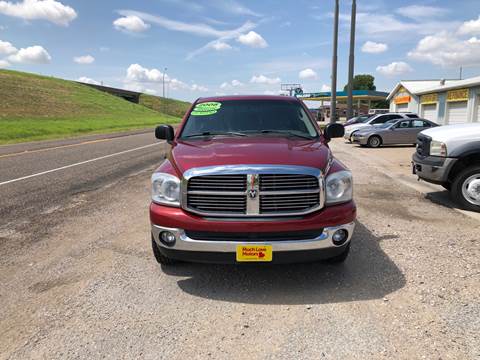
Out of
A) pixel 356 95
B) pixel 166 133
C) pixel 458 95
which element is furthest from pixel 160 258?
pixel 356 95

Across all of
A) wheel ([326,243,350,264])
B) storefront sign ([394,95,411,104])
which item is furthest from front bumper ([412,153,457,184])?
storefront sign ([394,95,411,104])

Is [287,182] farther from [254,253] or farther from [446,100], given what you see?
[446,100]

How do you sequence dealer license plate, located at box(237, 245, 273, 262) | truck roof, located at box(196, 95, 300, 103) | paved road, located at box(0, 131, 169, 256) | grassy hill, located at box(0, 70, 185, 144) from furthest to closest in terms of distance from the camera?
grassy hill, located at box(0, 70, 185, 144), paved road, located at box(0, 131, 169, 256), truck roof, located at box(196, 95, 300, 103), dealer license plate, located at box(237, 245, 273, 262)

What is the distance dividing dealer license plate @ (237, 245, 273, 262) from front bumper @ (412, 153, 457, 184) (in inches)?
178

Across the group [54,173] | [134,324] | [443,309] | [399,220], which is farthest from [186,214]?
[54,173]

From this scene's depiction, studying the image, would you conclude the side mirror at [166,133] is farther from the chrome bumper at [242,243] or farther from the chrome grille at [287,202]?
the chrome grille at [287,202]

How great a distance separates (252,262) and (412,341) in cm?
130

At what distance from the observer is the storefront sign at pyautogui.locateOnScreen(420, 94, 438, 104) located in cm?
3186

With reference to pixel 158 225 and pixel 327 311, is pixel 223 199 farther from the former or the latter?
pixel 327 311

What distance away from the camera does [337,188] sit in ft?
11.7

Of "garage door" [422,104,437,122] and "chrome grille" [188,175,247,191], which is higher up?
"garage door" [422,104,437,122]

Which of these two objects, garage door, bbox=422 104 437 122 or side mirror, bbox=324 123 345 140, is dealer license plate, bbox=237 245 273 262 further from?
garage door, bbox=422 104 437 122

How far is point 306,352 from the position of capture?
2.70 meters

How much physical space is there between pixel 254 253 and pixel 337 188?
94cm
